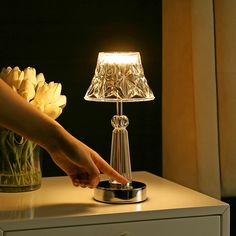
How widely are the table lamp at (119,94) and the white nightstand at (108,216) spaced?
3 centimetres

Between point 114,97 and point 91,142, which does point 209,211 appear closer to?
point 114,97

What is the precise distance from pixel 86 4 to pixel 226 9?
0.42 metres

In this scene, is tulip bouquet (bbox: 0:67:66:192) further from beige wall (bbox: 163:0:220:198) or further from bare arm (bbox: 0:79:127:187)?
beige wall (bbox: 163:0:220:198)

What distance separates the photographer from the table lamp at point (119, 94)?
1.35 meters

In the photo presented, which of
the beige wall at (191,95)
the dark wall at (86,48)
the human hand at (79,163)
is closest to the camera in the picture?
the human hand at (79,163)

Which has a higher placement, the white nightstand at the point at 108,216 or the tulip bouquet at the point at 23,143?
the tulip bouquet at the point at 23,143

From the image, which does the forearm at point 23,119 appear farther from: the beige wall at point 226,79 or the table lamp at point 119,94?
the beige wall at point 226,79

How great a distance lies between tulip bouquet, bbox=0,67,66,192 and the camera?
1.39 m

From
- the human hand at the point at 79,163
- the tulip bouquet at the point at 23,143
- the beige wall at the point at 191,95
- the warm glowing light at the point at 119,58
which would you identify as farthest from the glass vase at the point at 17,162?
the beige wall at the point at 191,95

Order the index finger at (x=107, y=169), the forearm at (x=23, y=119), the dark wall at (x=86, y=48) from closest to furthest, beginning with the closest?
the forearm at (x=23, y=119), the index finger at (x=107, y=169), the dark wall at (x=86, y=48)

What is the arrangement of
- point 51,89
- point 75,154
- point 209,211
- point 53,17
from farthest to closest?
point 53,17
point 51,89
point 209,211
point 75,154

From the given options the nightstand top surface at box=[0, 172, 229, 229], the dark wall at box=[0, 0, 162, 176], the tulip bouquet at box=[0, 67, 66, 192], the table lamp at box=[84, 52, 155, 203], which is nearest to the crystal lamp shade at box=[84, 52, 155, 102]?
the table lamp at box=[84, 52, 155, 203]

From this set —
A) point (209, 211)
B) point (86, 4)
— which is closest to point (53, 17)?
point (86, 4)

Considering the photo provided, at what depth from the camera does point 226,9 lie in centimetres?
162
